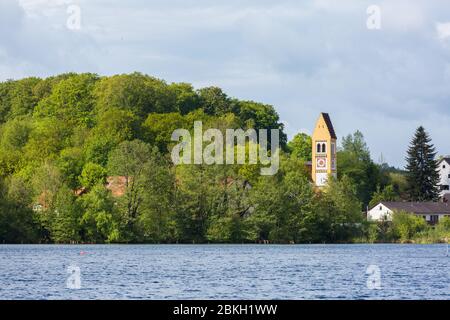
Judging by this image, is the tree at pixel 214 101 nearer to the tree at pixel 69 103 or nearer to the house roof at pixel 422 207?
the tree at pixel 69 103

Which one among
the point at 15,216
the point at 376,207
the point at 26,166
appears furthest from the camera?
the point at 376,207

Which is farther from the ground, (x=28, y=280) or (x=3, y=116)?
(x=3, y=116)

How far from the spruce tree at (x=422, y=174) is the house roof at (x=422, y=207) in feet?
19.2

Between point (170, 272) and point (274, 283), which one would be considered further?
point (170, 272)

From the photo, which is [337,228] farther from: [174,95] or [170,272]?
[170,272]

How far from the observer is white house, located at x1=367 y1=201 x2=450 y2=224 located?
4882 inches

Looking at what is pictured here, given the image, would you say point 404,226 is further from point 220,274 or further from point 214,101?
point 220,274

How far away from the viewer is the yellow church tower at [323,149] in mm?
152250

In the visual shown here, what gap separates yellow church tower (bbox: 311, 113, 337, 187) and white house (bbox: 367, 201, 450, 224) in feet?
70.9

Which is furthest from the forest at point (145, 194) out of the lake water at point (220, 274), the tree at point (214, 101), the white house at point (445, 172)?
the white house at point (445, 172)

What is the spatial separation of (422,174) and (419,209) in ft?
45.7

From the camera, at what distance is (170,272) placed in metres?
56.5

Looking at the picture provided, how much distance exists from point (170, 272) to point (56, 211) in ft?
132
